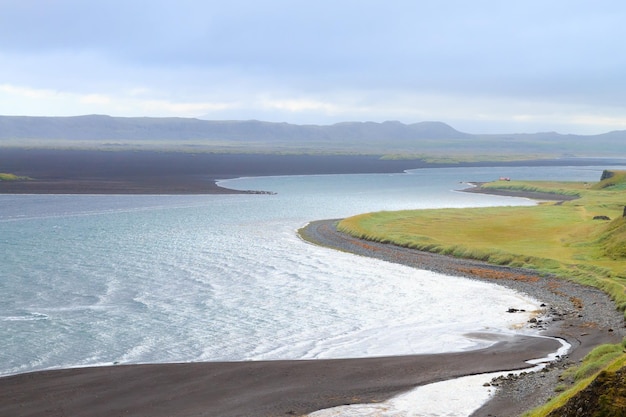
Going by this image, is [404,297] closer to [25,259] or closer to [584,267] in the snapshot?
[584,267]

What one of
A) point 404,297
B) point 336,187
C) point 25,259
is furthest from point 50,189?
point 404,297

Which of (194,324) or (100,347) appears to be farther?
(194,324)

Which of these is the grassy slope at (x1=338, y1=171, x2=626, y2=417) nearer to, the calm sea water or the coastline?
the coastline

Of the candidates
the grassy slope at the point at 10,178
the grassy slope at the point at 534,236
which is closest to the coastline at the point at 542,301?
the grassy slope at the point at 534,236

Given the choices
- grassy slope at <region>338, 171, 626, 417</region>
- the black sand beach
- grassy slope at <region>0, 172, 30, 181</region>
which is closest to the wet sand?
the black sand beach

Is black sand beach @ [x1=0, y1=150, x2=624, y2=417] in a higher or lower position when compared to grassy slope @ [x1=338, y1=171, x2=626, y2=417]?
lower

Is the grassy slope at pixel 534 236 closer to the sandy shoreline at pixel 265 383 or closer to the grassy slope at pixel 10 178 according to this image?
the sandy shoreline at pixel 265 383
